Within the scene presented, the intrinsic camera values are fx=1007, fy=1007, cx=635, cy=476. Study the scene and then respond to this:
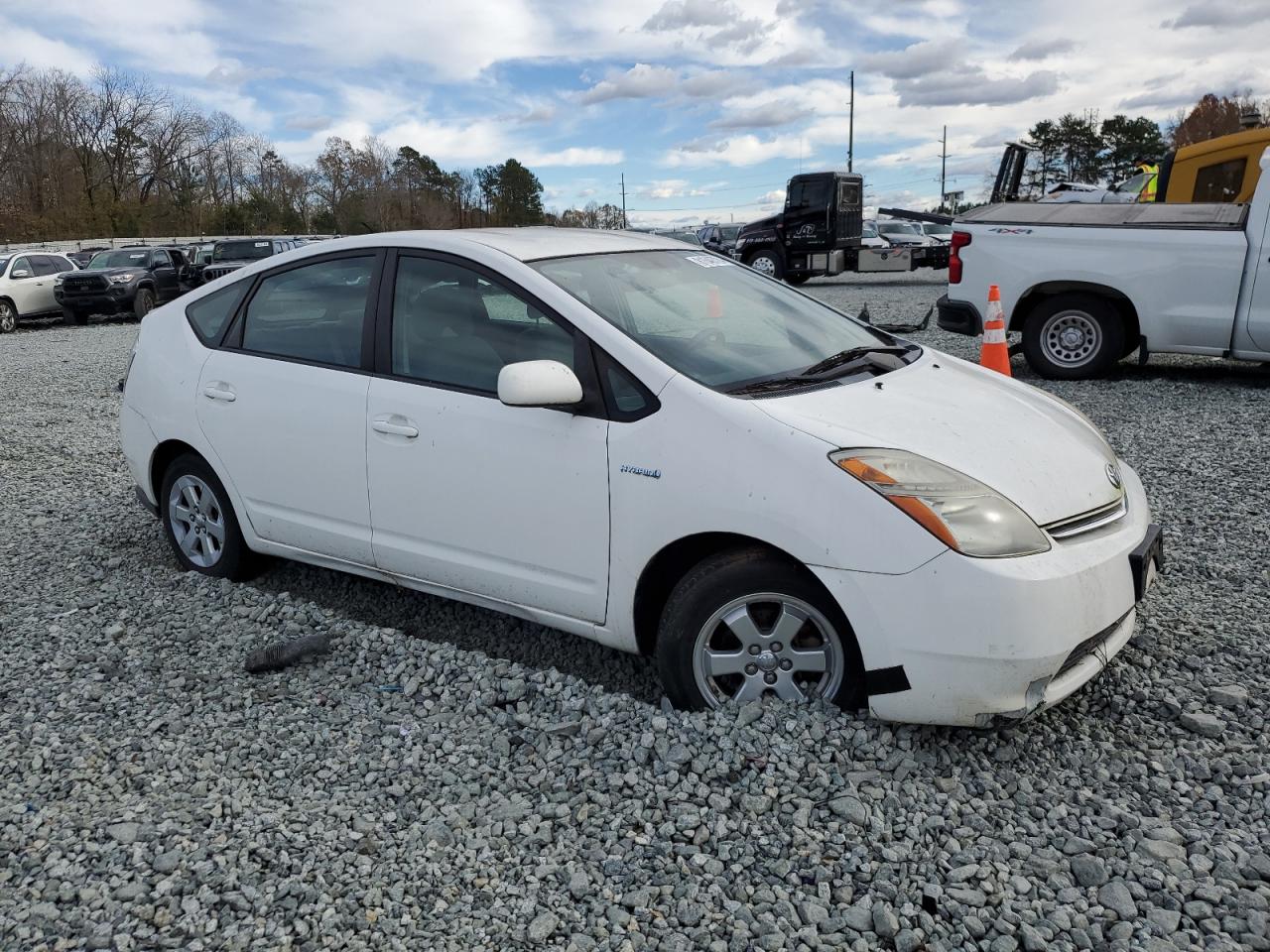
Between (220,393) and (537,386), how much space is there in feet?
6.42

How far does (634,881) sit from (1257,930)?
4.74 ft

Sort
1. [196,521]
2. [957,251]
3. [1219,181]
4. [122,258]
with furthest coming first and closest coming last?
[122,258], [1219,181], [957,251], [196,521]

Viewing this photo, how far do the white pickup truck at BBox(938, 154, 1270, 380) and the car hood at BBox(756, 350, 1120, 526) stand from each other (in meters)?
5.99

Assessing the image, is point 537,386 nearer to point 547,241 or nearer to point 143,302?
point 547,241

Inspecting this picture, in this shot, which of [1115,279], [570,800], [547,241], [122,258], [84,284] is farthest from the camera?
[122,258]

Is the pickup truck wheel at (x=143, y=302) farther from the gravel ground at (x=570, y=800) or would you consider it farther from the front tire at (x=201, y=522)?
the gravel ground at (x=570, y=800)

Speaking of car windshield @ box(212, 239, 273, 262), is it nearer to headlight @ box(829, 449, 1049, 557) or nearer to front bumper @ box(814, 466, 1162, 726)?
headlight @ box(829, 449, 1049, 557)


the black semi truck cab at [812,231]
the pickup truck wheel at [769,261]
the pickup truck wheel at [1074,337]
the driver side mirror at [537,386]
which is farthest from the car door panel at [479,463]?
the pickup truck wheel at [769,261]

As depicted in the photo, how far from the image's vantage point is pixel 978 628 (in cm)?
272

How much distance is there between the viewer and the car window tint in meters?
4.07

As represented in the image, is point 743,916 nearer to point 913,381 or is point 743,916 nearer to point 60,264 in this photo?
point 913,381

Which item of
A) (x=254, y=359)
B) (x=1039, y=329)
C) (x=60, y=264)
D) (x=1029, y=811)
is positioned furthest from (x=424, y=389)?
(x=60, y=264)

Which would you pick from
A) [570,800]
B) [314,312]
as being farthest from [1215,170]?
[570,800]

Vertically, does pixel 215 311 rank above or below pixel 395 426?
above
